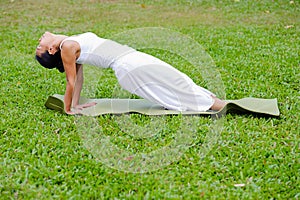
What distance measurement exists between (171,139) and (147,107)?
0.72m

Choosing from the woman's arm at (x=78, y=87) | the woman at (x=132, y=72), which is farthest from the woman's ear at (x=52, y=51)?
the woman's arm at (x=78, y=87)

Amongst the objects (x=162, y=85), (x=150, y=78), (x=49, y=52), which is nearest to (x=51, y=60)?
(x=49, y=52)

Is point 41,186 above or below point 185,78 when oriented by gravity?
below

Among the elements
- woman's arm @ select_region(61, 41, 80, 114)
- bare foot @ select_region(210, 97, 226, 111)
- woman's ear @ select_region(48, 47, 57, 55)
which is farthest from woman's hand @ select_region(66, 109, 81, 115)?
bare foot @ select_region(210, 97, 226, 111)

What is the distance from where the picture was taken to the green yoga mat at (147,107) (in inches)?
144

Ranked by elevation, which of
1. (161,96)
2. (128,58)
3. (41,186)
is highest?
(128,58)

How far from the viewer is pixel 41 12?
9.20m

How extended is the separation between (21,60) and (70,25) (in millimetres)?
2463

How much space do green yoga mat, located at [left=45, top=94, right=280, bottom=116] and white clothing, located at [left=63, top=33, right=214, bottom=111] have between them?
0.10 meters

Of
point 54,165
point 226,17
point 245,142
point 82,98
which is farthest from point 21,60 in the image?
point 226,17

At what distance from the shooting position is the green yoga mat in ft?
12.0

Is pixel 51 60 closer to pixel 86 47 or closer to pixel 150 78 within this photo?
pixel 86 47

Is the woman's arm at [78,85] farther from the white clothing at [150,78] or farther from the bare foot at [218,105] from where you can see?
the bare foot at [218,105]

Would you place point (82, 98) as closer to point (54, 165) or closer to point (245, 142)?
point (54, 165)
